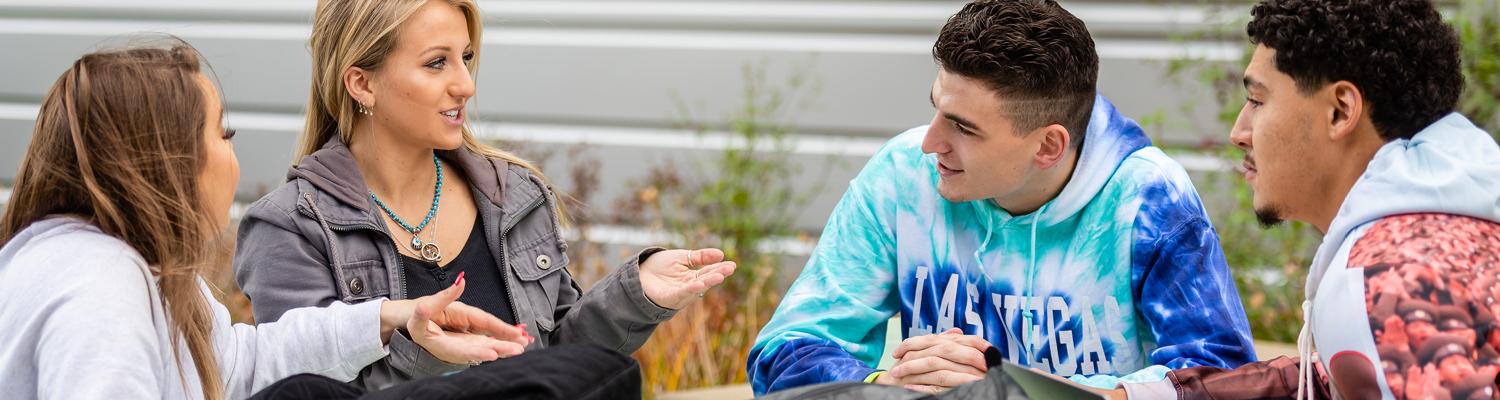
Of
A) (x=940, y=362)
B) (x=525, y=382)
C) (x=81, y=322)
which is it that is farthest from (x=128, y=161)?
(x=940, y=362)

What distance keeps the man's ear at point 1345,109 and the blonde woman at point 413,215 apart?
104 centimetres

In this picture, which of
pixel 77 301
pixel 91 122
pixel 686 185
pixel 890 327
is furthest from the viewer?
pixel 686 185

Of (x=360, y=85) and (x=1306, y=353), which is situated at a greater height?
(x=360, y=85)

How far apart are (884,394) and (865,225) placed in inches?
45.8

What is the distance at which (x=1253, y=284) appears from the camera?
485cm

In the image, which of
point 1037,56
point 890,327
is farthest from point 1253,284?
point 1037,56

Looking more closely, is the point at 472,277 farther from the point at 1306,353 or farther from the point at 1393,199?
the point at 1393,199

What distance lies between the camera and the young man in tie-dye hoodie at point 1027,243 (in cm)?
258

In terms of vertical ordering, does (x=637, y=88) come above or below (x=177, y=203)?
below

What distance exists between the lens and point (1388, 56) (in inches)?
77.4

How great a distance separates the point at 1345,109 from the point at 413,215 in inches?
66.1

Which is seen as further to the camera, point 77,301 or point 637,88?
point 637,88

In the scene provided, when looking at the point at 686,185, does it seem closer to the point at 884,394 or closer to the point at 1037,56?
the point at 1037,56

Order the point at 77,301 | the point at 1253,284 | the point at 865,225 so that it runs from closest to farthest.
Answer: the point at 77,301 → the point at 865,225 → the point at 1253,284
